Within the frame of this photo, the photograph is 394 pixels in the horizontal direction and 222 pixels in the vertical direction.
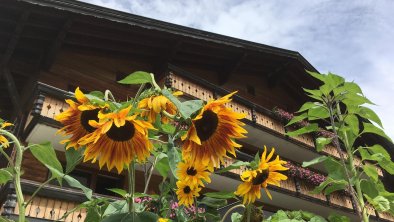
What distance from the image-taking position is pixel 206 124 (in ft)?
4.27

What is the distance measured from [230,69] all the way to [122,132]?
604 inches

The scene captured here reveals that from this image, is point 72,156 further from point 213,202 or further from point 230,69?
point 230,69

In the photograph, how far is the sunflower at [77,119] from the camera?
1.37 metres

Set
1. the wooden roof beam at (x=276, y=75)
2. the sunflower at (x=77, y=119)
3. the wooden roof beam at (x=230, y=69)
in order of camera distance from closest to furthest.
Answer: the sunflower at (x=77, y=119), the wooden roof beam at (x=230, y=69), the wooden roof beam at (x=276, y=75)

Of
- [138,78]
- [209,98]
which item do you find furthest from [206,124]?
[209,98]

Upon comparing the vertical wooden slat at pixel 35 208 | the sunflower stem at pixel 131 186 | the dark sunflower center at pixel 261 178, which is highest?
the vertical wooden slat at pixel 35 208

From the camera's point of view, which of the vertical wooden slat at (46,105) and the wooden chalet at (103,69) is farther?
the wooden chalet at (103,69)

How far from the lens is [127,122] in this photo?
3.99 feet

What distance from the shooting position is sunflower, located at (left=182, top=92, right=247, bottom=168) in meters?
1.26

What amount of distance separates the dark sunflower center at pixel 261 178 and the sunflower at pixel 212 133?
0.38 m

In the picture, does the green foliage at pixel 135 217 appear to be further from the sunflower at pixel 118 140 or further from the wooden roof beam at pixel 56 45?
the wooden roof beam at pixel 56 45

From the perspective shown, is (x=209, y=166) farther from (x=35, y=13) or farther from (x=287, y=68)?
(x=287, y=68)

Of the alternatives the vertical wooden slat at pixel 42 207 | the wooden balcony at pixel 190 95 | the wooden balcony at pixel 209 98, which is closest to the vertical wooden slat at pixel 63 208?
the wooden balcony at pixel 209 98

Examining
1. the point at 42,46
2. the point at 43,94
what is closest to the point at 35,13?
the point at 42,46
